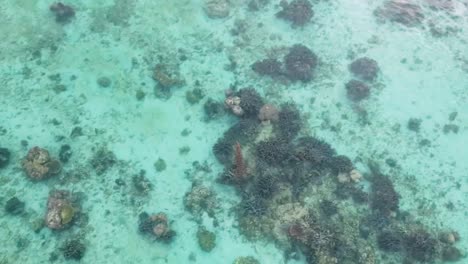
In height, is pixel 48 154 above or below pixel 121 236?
above

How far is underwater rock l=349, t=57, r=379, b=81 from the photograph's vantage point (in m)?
22.5

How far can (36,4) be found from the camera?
2389cm

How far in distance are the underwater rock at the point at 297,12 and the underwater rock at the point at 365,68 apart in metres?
3.91

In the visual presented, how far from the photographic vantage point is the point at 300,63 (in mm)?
22562

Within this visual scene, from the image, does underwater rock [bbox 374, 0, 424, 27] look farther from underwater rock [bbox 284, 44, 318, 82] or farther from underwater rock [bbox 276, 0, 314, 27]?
underwater rock [bbox 284, 44, 318, 82]

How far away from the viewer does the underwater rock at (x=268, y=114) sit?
20.3 meters

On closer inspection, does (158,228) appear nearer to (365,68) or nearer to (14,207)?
(14,207)

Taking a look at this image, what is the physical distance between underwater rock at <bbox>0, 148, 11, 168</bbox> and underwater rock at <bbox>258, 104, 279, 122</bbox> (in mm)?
11258

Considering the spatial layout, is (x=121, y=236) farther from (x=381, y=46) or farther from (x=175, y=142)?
(x=381, y=46)

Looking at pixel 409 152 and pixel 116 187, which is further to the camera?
pixel 409 152

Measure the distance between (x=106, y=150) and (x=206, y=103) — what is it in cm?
517

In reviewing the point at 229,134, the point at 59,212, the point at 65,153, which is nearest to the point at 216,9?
the point at 229,134

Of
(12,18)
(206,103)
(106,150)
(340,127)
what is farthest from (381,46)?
(12,18)

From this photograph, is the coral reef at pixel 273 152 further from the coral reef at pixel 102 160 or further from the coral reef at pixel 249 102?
the coral reef at pixel 102 160
